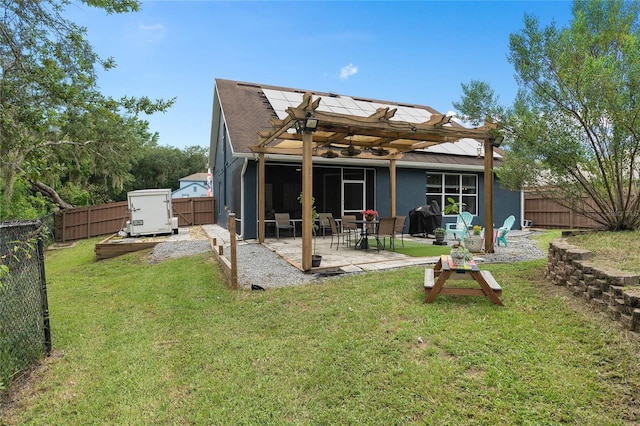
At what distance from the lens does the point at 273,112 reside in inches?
480

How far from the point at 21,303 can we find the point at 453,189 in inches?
480

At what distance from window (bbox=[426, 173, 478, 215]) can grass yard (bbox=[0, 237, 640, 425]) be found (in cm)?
809

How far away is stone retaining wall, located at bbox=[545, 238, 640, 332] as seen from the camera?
263cm

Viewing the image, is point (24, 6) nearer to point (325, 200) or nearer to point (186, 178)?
point (325, 200)

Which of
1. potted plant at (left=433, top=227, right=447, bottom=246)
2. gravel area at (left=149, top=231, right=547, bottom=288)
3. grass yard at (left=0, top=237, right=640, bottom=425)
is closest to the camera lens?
grass yard at (left=0, top=237, right=640, bottom=425)

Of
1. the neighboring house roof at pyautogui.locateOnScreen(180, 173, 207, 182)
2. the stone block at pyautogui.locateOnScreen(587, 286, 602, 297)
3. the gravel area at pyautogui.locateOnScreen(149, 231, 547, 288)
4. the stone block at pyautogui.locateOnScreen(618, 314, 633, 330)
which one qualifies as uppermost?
the neighboring house roof at pyautogui.locateOnScreen(180, 173, 207, 182)

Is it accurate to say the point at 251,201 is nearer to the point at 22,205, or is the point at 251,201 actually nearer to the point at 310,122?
the point at 310,122

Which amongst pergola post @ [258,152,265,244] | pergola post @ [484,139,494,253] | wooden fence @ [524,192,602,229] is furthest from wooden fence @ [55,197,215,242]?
wooden fence @ [524,192,602,229]

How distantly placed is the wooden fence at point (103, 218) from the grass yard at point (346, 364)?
11.8 meters

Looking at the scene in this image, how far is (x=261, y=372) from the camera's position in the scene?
8.95 feet

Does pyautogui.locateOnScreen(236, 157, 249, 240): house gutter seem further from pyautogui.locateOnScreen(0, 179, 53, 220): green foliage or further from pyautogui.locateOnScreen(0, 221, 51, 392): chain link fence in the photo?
pyautogui.locateOnScreen(0, 179, 53, 220): green foliage

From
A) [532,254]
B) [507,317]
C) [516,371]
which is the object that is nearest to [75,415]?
[516,371]

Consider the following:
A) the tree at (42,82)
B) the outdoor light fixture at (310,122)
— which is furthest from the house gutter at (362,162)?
the outdoor light fixture at (310,122)

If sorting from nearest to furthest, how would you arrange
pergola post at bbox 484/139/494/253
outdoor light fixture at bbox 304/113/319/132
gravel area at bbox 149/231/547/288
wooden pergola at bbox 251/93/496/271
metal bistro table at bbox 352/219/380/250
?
gravel area at bbox 149/231/547/288, outdoor light fixture at bbox 304/113/319/132, wooden pergola at bbox 251/93/496/271, pergola post at bbox 484/139/494/253, metal bistro table at bbox 352/219/380/250
